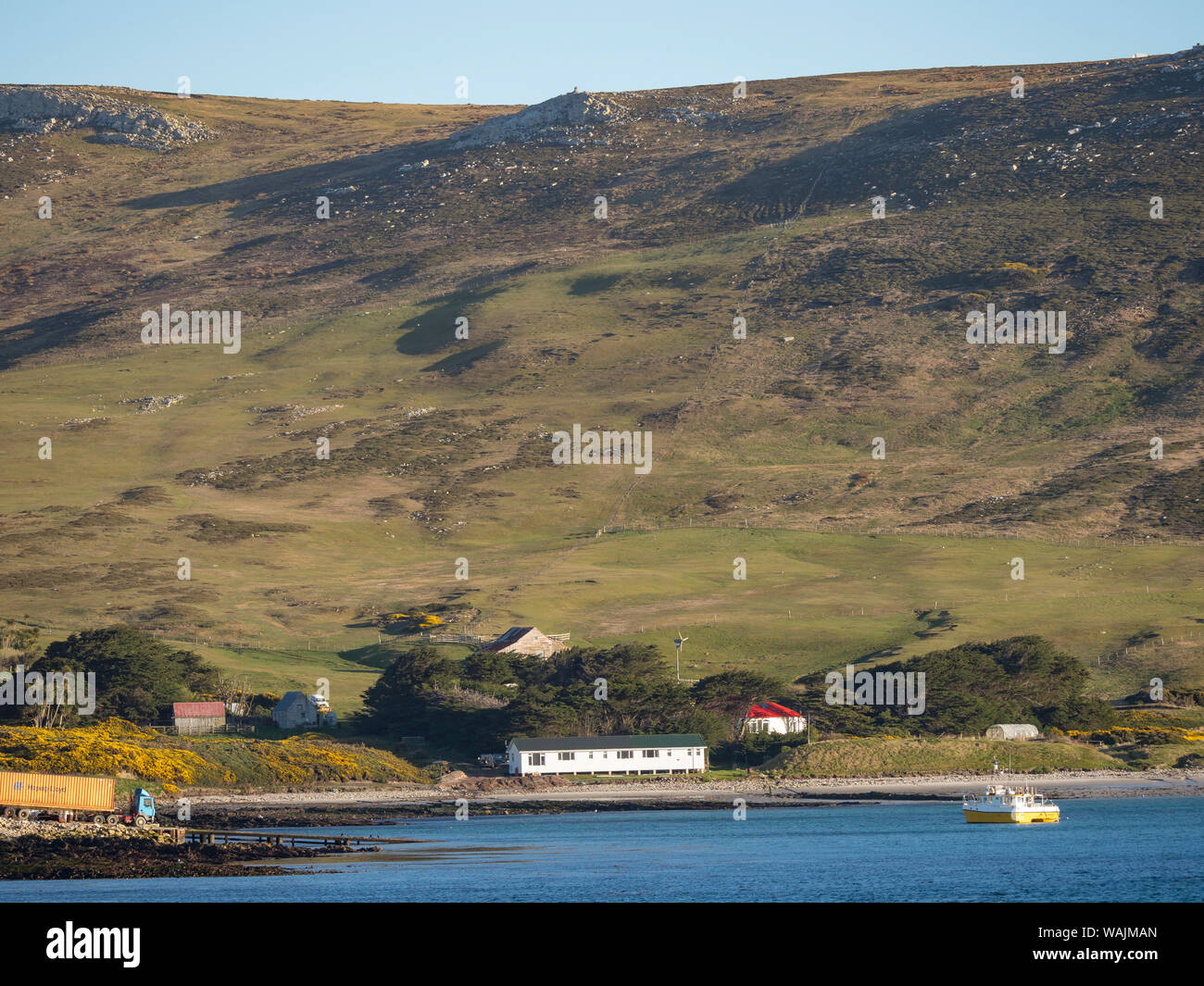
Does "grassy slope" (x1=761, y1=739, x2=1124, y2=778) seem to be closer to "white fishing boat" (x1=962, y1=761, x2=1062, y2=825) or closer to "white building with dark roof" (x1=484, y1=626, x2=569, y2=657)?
"white fishing boat" (x1=962, y1=761, x2=1062, y2=825)

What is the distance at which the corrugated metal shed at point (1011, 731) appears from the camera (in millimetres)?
90250

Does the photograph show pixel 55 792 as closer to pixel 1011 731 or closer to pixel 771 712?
pixel 771 712

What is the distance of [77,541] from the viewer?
143750 millimetres

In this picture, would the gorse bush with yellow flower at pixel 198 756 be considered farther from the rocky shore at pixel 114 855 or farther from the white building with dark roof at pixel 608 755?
the rocky shore at pixel 114 855

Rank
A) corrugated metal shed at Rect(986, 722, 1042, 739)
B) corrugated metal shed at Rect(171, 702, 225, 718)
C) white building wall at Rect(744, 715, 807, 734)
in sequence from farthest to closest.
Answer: white building wall at Rect(744, 715, 807, 734) < corrugated metal shed at Rect(171, 702, 225, 718) < corrugated metal shed at Rect(986, 722, 1042, 739)

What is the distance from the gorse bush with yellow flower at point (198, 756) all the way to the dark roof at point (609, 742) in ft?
24.9

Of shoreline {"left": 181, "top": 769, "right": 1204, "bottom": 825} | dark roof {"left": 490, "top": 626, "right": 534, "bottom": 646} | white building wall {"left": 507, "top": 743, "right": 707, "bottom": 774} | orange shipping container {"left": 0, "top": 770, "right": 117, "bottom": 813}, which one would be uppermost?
dark roof {"left": 490, "top": 626, "right": 534, "bottom": 646}

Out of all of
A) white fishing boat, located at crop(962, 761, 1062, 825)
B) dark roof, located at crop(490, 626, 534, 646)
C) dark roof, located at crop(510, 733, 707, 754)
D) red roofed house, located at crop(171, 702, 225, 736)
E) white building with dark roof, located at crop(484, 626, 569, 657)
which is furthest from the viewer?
dark roof, located at crop(490, 626, 534, 646)

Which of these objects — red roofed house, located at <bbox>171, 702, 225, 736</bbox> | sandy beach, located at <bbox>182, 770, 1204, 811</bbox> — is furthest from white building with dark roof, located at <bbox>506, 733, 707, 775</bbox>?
red roofed house, located at <bbox>171, 702, 225, 736</bbox>

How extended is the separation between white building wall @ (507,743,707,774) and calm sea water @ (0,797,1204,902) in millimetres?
12194

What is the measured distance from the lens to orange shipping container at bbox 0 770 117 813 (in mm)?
66188

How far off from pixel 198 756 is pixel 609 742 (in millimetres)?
25060

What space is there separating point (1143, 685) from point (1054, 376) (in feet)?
322
